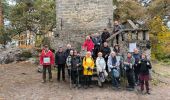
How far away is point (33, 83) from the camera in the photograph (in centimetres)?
1705

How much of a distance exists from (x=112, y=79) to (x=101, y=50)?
1.42m

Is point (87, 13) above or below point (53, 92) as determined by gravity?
above

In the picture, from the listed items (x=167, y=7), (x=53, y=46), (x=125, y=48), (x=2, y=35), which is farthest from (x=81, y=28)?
(x=167, y=7)

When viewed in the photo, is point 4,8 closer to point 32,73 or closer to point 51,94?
point 32,73

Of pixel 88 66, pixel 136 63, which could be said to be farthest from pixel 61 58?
pixel 136 63

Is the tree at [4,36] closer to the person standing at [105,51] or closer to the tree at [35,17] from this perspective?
the tree at [35,17]

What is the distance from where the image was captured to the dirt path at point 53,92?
1479 cm

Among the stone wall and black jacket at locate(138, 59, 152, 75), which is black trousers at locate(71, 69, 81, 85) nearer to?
black jacket at locate(138, 59, 152, 75)

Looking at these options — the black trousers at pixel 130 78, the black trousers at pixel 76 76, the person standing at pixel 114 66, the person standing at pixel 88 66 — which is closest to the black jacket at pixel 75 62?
the black trousers at pixel 76 76

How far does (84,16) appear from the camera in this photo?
66.3 feet

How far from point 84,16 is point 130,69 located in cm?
518

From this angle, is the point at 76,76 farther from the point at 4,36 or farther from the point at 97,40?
the point at 4,36

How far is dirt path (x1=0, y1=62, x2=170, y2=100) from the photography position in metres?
14.8

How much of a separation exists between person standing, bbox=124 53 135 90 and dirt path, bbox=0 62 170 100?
0.46 metres
